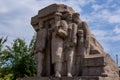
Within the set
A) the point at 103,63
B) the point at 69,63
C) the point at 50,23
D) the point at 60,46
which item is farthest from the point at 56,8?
the point at 103,63

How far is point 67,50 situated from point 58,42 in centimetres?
44

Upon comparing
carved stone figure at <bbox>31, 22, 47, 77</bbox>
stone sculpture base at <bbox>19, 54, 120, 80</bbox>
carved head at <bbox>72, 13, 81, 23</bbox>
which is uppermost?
carved head at <bbox>72, 13, 81, 23</bbox>

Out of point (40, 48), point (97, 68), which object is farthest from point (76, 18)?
point (97, 68)

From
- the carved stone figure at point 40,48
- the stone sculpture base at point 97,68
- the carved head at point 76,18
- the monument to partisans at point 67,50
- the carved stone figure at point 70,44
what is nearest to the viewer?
the stone sculpture base at point 97,68

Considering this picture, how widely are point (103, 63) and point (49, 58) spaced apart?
242 cm

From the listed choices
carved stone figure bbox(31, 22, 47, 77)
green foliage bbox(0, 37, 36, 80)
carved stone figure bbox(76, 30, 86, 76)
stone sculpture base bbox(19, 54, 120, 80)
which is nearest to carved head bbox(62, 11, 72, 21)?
carved stone figure bbox(76, 30, 86, 76)

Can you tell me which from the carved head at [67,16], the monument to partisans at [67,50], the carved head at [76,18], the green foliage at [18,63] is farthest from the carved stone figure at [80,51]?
the green foliage at [18,63]

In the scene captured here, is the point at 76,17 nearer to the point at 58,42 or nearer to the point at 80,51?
the point at 58,42

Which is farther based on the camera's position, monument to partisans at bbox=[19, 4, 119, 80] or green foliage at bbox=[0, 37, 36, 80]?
green foliage at bbox=[0, 37, 36, 80]

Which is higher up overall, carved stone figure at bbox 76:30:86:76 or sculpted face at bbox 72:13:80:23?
sculpted face at bbox 72:13:80:23

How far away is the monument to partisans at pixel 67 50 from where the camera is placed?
10031mm

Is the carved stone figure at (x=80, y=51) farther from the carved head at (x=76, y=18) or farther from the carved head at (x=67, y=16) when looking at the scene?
the carved head at (x=67, y=16)

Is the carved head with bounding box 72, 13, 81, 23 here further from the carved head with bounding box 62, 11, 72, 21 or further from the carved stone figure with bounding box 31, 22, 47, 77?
the carved stone figure with bounding box 31, 22, 47, 77

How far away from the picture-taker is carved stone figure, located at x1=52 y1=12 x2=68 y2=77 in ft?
34.6
